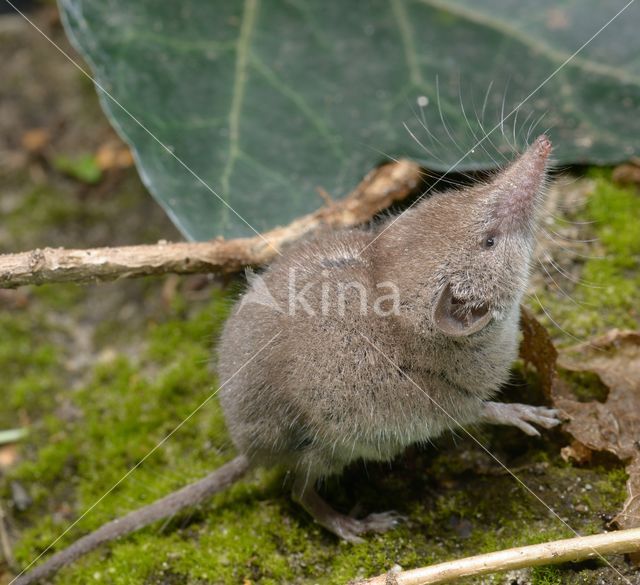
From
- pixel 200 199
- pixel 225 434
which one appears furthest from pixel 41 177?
pixel 225 434

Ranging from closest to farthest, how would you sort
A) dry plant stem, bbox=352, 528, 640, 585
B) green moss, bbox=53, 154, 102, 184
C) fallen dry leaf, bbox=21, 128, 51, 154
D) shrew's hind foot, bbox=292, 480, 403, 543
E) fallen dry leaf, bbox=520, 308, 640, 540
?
dry plant stem, bbox=352, 528, 640, 585 → fallen dry leaf, bbox=520, 308, 640, 540 → shrew's hind foot, bbox=292, 480, 403, 543 → green moss, bbox=53, 154, 102, 184 → fallen dry leaf, bbox=21, 128, 51, 154

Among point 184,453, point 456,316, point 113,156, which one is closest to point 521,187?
point 456,316

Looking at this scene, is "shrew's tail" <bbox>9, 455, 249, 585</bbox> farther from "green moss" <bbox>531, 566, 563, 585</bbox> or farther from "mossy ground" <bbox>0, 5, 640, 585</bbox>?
"green moss" <bbox>531, 566, 563, 585</bbox>

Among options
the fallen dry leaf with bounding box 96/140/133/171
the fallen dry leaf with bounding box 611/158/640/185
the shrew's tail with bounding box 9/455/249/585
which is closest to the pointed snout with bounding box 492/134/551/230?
the fallen dry leaf with bounding box 611/158/640/185

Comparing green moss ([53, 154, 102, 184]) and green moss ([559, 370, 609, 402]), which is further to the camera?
green moss ([53, 154, 102, 184])

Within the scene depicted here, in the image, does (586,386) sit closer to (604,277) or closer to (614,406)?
(614,406)

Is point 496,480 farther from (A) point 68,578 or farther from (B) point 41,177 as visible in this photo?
(B) point 41,177

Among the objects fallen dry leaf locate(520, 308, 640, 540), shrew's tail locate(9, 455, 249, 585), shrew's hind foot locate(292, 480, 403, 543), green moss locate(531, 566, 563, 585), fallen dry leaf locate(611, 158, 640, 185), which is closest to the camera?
green moss locate(531, 566, 563, 585)
